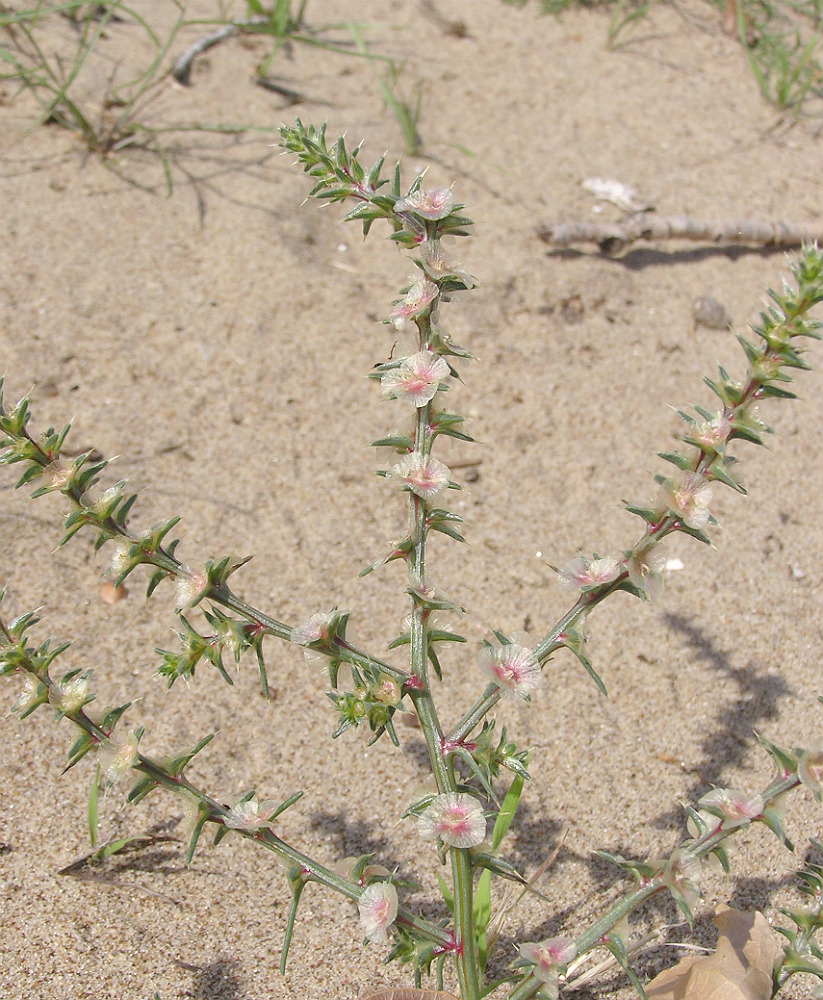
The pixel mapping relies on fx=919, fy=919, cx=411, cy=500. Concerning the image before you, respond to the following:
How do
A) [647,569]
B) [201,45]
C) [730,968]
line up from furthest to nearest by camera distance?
[201,45]
[730,968]
[647,569]

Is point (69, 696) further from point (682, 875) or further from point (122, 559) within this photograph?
point (682, 875)

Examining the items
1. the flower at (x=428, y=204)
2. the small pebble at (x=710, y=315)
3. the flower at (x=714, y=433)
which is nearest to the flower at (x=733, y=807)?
the flower at (x=714, y=433)

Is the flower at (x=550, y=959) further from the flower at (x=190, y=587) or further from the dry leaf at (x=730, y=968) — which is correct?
the flower at (x=190, y=587)

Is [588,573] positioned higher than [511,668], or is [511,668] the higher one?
[588,573]

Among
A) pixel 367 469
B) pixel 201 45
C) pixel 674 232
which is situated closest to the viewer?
pixel 367 469

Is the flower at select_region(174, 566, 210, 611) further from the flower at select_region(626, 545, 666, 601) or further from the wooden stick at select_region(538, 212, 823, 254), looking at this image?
the wooden stick at select_region(538, 212, 823, 254)

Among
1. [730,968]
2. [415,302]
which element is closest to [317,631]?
[415,302]

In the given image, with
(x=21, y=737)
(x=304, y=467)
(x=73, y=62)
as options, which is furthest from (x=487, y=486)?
(x=73, y=62)

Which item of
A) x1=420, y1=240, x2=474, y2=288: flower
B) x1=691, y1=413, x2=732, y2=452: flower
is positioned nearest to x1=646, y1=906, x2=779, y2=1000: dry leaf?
x1=691, y1=413, x2=732, y2=452: flower
